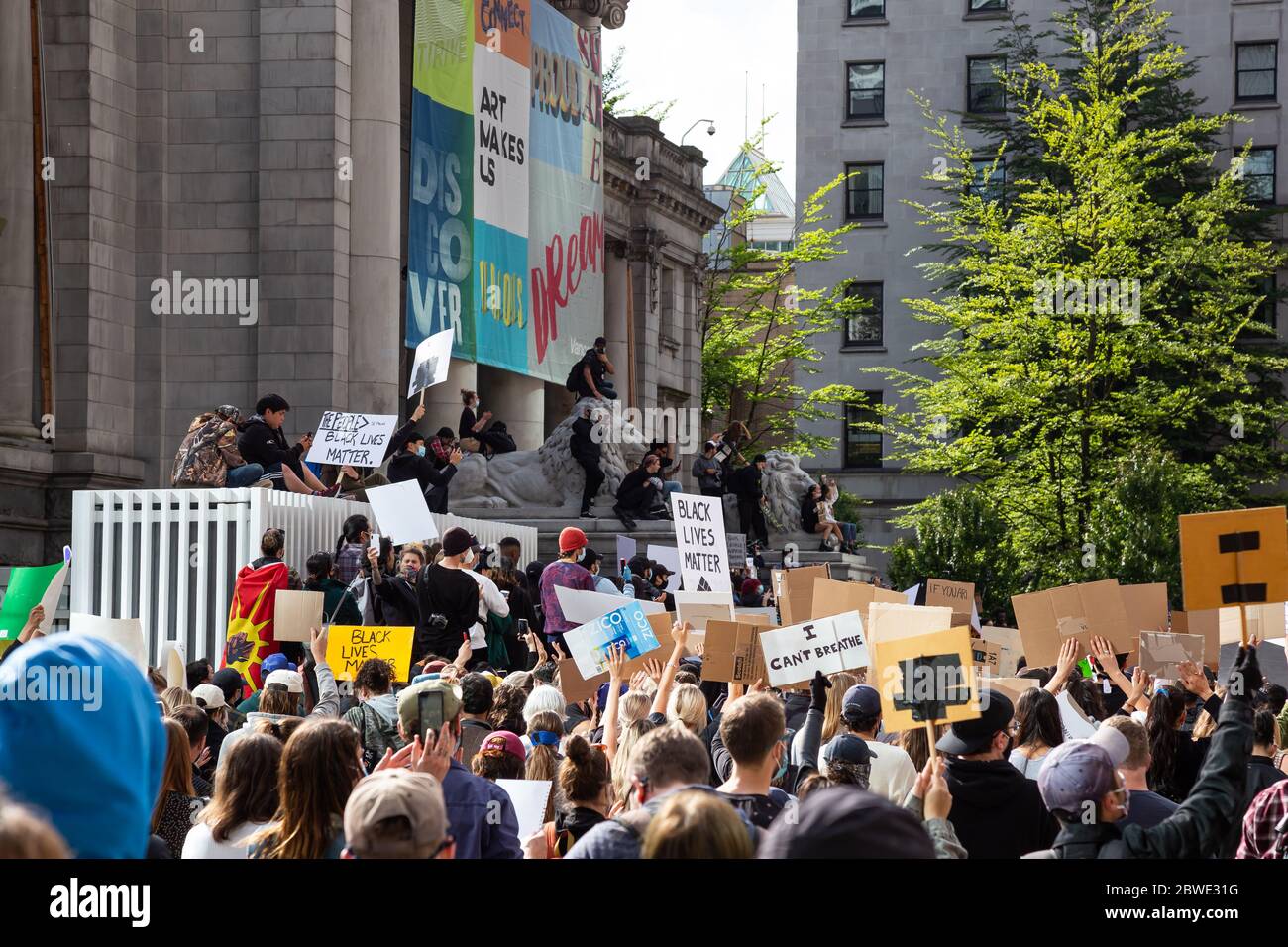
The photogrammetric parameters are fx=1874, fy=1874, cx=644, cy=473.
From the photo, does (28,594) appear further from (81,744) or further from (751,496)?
(751,496)

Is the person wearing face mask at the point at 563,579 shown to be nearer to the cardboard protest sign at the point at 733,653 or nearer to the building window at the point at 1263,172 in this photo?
the cardboard protest sign at the point at 733,653

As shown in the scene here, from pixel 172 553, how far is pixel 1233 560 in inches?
453

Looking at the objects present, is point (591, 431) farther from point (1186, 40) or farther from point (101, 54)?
point (1186, 40)

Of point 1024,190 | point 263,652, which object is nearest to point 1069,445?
point 1024,190

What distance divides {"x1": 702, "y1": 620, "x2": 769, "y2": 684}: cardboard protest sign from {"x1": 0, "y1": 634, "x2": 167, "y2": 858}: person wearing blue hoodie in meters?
6.79

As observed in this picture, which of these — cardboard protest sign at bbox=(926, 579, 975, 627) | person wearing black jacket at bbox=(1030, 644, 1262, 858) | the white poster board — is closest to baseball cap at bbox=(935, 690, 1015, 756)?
person wearing black jacket at bbox=(1030, 644, 1262, 858)

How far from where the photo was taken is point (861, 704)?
788 centimetres

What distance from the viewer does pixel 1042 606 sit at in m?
10.9

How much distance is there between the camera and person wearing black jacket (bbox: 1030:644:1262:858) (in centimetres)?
522

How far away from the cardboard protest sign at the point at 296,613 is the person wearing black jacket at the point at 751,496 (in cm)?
2145

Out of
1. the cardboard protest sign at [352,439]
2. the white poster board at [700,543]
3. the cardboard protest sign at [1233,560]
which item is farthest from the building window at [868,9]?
the cardboard protest sign at [1233,560]

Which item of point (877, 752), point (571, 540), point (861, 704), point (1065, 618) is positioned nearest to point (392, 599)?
point (571, 540)

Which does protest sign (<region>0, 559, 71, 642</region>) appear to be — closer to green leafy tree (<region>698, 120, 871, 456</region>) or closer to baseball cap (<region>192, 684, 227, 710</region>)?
baseball cap (<region>192, 684, 227, 710</region>)

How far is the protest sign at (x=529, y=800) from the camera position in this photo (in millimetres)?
7207
